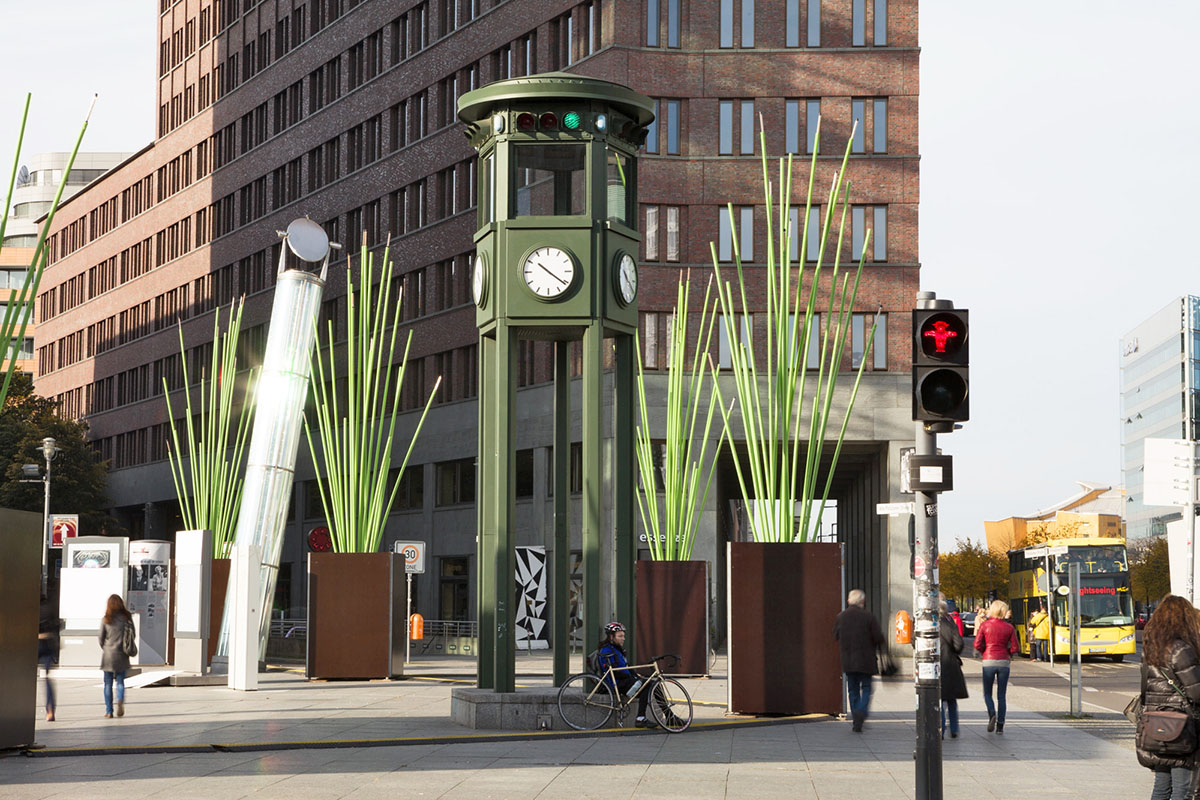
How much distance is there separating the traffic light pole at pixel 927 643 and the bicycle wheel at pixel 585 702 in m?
7.18

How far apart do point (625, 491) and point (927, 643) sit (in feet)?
27.9

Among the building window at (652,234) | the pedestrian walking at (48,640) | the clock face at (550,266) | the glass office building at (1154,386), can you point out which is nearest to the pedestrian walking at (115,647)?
the pedestrian walking at (48,640)

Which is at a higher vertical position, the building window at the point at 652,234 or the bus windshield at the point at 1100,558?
the building window at the point at 652,234

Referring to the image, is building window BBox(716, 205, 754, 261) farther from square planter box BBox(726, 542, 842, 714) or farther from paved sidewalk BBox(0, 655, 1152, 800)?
square planter box BBox(726, 542, 842, 714)

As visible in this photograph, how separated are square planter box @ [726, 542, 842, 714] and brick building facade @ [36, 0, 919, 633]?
49.7 feet

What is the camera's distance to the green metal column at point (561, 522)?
1931 centimetres

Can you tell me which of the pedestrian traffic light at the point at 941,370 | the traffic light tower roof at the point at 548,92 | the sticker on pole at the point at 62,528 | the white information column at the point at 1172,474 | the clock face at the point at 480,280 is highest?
the traffic light tower roof at the point at 548,92

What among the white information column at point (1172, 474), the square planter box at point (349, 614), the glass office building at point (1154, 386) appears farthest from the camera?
the glass office building at point (1154, 386)

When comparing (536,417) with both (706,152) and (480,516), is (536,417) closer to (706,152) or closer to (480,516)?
(706,152)

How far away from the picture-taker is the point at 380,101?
6406cm

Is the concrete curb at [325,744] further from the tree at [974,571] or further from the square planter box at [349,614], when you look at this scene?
the tree at [974,571]

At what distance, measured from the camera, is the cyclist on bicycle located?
60.2ft

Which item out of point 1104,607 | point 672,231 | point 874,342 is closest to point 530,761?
point 1104,607

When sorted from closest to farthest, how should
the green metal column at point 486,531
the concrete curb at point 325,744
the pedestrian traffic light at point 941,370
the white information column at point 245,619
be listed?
the pedestrian traffic light at point 941,370 → the concrete curb at point 325,744 → the green metal column at point 486,531 → the white information column at point 245,619
